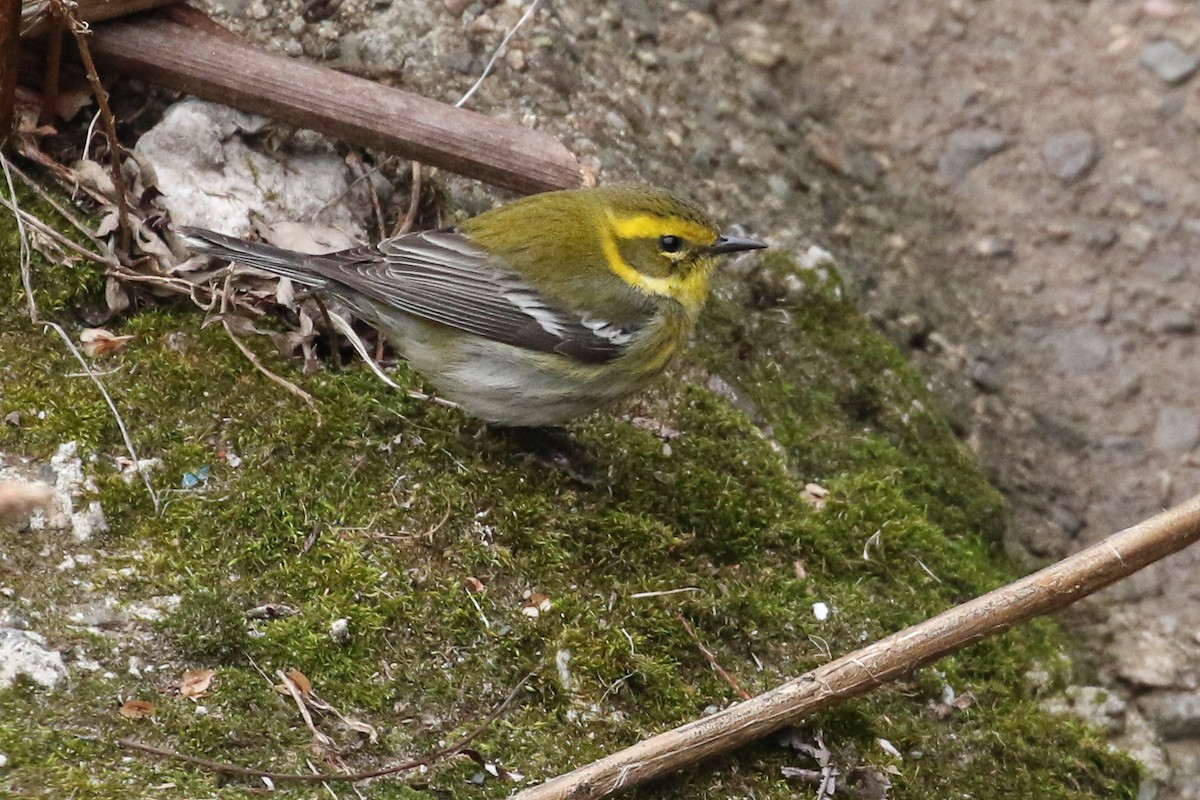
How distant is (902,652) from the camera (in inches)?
147

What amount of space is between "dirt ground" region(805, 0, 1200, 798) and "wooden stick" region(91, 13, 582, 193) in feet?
7.92

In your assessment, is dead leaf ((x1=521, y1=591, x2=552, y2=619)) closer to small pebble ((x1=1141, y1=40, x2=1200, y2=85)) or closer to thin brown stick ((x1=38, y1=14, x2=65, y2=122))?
thin brown stick ((x1=38, y1=14, x2=65, y2=122))

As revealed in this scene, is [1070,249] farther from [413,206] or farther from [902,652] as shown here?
[902,652]

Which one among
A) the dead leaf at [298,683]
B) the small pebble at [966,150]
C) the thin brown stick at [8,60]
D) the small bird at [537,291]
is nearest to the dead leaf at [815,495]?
the small bird at [537,291]

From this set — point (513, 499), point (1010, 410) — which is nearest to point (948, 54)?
point (1010, 410)

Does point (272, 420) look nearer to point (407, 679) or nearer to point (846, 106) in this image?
point (407, 679)

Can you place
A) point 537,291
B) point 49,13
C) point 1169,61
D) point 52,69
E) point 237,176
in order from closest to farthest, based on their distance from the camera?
point 49,13, point 52,69, point 537,291, point 237,176, point 1169,61

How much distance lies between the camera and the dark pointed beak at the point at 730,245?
4761 millimetres

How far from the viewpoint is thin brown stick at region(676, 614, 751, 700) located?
159 inches

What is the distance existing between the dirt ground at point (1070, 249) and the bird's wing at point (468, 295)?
2.19 m

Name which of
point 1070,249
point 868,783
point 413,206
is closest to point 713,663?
point 868,783

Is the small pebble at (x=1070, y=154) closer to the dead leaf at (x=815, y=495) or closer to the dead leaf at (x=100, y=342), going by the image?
the dead leaf at (x=815, y=495)

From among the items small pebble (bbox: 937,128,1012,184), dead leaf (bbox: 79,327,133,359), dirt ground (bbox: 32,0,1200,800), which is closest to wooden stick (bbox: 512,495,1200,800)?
dirt ground (bbox: 32,0,1200,800)

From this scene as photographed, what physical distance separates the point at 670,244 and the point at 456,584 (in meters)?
1.58
